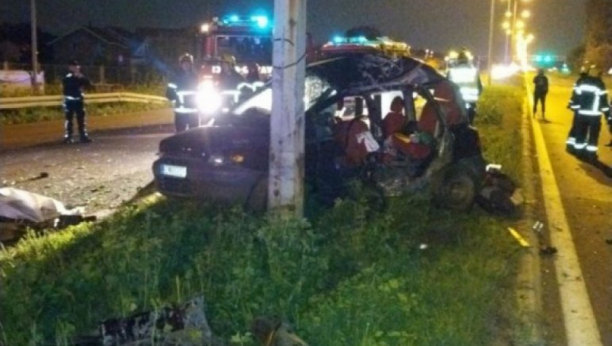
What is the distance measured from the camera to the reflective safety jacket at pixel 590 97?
49.6 ft

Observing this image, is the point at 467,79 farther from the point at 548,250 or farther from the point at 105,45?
the point at 105,45

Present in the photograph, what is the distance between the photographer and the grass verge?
15.8 feet

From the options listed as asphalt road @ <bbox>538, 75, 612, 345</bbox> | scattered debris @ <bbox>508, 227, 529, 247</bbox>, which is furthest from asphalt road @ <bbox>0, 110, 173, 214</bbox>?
asphalt road @ <bbox>538, 75, 612, 345</bbox>

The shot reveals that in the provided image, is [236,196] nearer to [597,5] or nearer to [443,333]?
[443,333]

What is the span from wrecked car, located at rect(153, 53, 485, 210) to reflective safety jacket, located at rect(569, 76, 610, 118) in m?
6.30

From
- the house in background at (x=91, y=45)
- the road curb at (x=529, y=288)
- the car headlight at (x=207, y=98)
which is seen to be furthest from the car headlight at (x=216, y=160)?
the house in background at (x=91, y=45)

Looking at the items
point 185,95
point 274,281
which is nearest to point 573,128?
point 185,95

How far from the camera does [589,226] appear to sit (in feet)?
31.9

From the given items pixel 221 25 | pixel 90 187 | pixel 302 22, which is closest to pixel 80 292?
pixel 302 22

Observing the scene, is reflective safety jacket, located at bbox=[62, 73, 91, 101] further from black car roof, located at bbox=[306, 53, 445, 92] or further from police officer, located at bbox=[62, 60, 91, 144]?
black car roof, located at bbox=[306, 53, 445, 92]

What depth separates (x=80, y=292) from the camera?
5.13 m

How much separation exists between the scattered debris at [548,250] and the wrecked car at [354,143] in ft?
3.72

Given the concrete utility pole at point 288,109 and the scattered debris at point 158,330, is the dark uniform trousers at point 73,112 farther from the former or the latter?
the scattered debris at point 158,330

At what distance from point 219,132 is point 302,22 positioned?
2.54m
